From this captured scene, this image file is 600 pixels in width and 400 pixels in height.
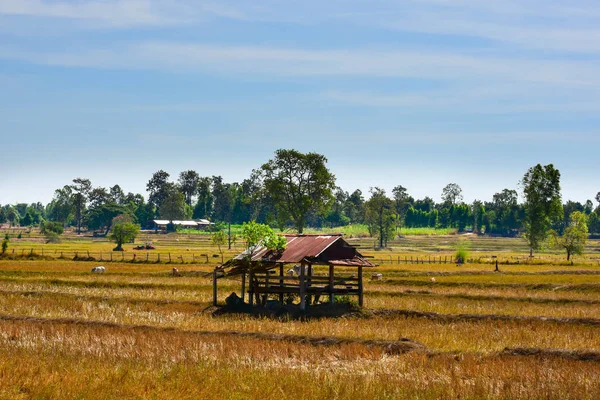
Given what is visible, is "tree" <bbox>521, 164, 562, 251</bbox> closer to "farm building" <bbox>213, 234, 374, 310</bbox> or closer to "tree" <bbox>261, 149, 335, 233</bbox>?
"tree" <bbox>261, 149, 335, 233</bbox>

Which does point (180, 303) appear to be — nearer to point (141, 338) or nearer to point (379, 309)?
point (379, 309)

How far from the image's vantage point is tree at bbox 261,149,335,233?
103688 mm

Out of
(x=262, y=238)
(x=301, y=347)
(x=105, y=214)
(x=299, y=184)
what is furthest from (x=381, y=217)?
(x=301, y=347)

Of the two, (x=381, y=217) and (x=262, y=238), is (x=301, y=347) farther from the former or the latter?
(x=381, y=217)

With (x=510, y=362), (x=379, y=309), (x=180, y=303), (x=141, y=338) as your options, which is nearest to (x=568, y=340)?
(x=510, y=362)

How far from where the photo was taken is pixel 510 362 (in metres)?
20.1

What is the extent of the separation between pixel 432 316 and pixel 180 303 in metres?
12.8

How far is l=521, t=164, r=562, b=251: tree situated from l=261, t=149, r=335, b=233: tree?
27321 mm

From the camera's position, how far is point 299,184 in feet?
345

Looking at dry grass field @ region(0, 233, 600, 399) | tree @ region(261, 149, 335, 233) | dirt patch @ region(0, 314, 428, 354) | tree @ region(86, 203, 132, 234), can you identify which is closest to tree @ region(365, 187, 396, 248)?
tree @ region(261, 149, 335, 233)

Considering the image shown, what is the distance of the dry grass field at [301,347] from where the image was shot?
1684 cm

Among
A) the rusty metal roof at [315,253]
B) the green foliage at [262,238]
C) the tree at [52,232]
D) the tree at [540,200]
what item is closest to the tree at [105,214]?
the tree at [52,232]

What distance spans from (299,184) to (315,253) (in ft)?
234

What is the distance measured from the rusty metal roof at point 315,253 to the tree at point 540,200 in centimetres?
7237
